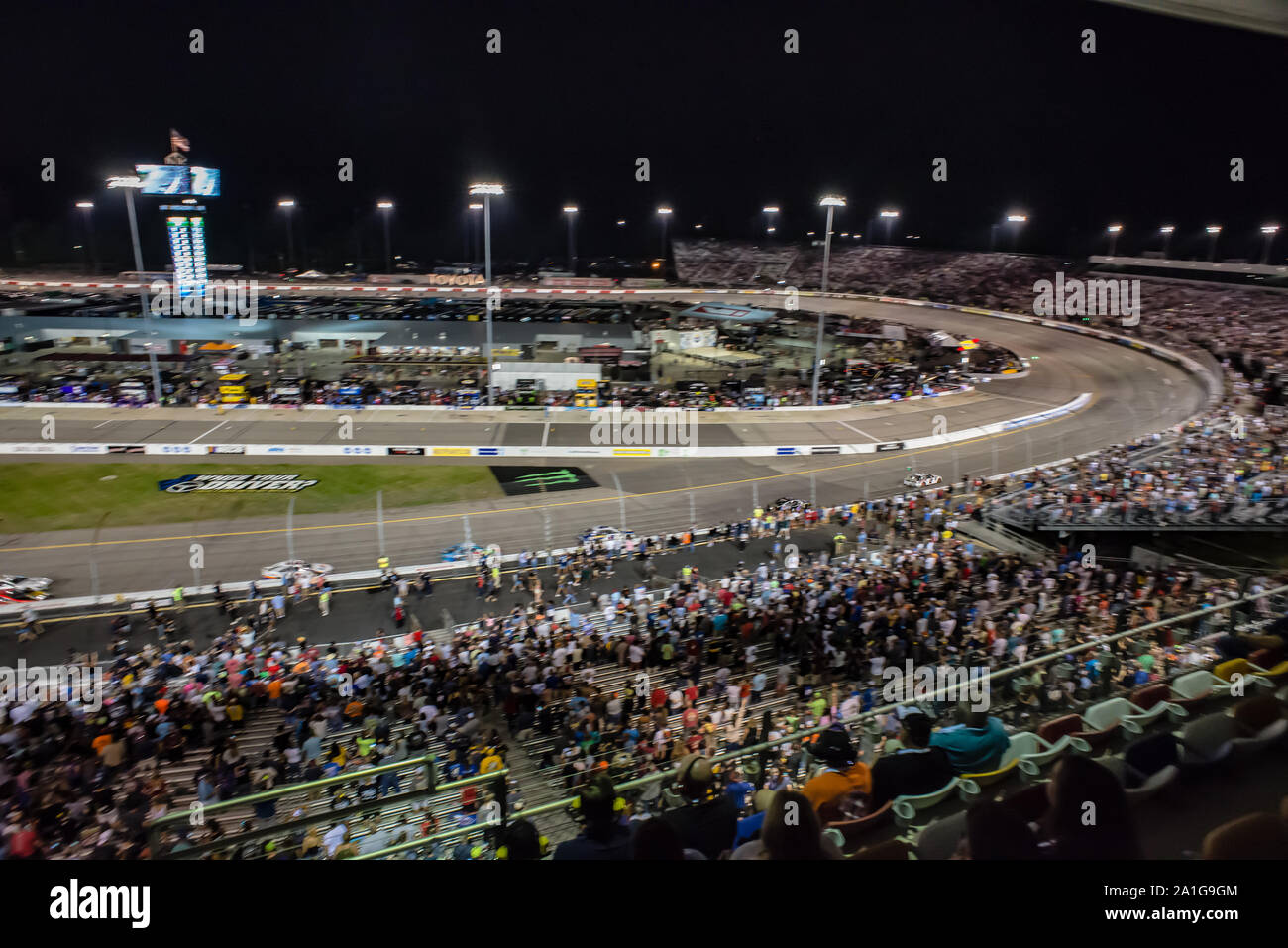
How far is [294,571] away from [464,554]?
380 centimetres

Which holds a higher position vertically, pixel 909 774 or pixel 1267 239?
pixel 1267 239

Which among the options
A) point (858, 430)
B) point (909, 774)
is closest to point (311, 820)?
point (909, 774)

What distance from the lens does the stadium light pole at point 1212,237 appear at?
170 ft

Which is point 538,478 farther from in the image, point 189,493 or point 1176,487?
point 1176,487

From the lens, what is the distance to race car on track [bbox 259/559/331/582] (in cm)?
1593

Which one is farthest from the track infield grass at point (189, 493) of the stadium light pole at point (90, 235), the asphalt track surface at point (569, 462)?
the stadium light pole at point (90, 235)

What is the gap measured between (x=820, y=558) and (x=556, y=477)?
10.2 meters

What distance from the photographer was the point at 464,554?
17281mm

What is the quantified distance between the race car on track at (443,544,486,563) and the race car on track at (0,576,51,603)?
8.46m
